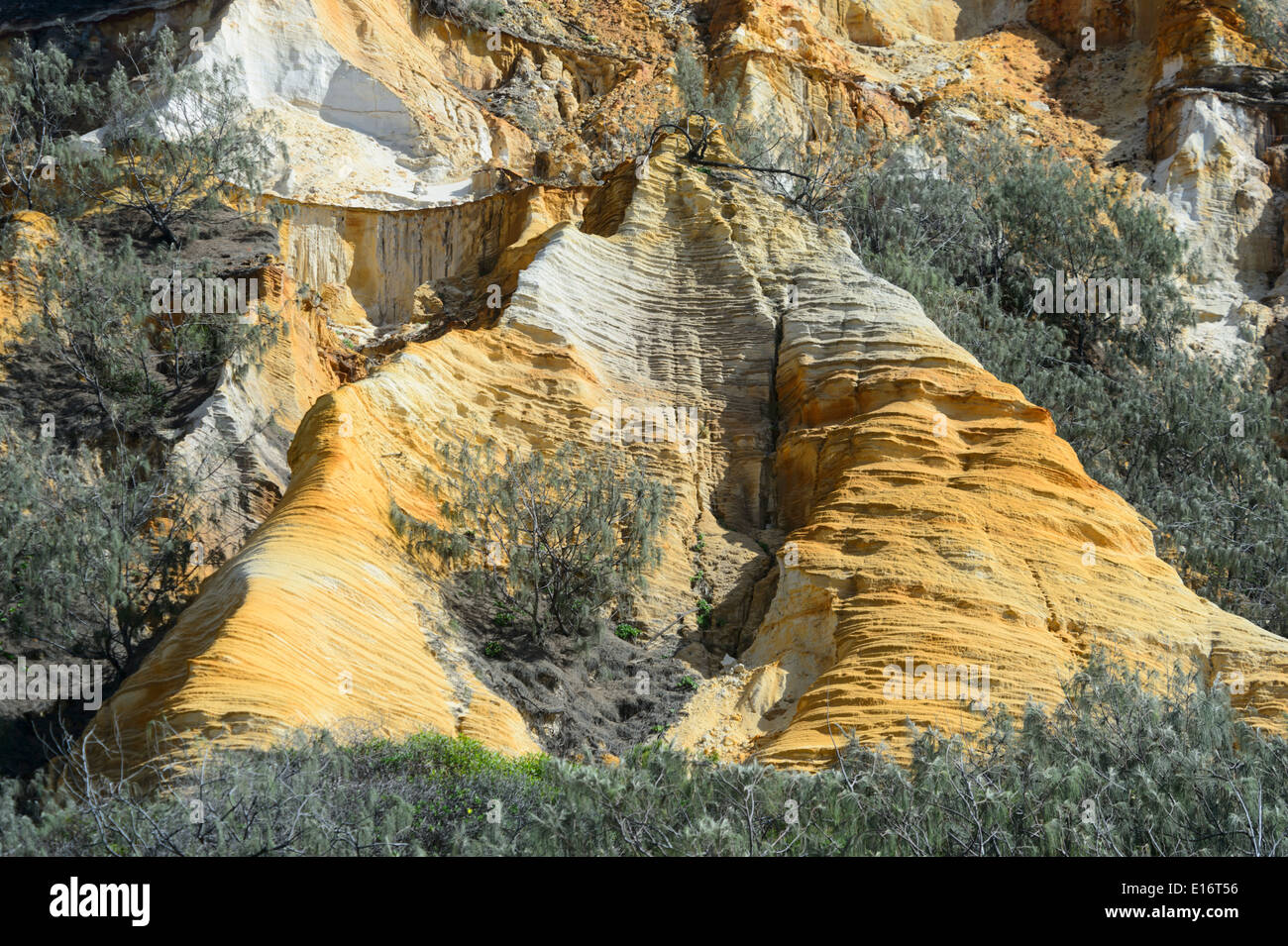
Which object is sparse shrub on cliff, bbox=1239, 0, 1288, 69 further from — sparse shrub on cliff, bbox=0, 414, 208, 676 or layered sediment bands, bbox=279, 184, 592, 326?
sparse shrub on cliff, bbox=0, 414, 208, 676

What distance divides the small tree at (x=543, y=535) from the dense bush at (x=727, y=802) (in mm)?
3331

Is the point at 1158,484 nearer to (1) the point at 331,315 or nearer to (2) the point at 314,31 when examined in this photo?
(1) the point at 331,315

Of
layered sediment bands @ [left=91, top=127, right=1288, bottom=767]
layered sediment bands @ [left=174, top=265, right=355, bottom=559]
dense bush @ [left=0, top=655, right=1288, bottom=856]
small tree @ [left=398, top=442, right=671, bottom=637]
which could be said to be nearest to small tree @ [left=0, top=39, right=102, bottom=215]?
layered sediment bands @ [left=174, top=265, right=355, bottom=559]

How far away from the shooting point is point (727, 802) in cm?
1137

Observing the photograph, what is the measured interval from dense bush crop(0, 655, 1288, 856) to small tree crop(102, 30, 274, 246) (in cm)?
1549

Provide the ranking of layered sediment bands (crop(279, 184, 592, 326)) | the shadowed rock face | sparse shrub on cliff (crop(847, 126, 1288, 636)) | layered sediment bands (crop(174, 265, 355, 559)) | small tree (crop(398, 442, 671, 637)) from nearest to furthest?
the shadowed rock face < small tree (crop(398, 442, 671, 637)) < layered sediment bands (crop(174, 265, 355, 559)) < sparse shrub on cliff (crop(847, 126, 1288, 636)) < layered sediment bands (crop(279, 184, 592, 326))

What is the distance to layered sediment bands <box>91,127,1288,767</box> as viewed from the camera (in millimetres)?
12492

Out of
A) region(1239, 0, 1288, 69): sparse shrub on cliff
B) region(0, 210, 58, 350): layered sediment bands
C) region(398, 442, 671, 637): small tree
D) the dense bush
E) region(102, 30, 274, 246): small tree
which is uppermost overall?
region(1239, 0, 1288, 69): sparse shrub on cliff

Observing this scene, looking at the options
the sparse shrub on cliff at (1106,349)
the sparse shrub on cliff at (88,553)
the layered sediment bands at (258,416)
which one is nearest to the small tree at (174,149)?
the layered sediment bands at (258,416)

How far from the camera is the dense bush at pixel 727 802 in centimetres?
960

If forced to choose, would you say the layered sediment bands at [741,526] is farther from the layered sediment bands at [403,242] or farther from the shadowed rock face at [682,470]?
the layered sediment bands at [403,242]

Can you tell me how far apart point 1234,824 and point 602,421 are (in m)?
9.53

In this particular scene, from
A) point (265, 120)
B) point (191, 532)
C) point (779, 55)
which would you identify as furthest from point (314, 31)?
point (191, 532)

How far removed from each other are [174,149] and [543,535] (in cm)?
1479
